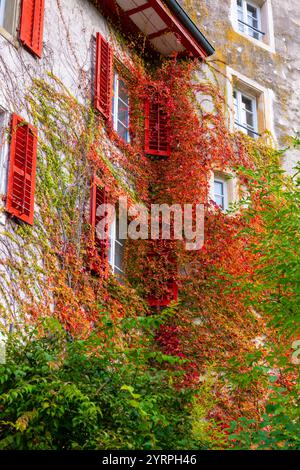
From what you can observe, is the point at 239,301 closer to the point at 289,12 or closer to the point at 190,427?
the point at 190,427

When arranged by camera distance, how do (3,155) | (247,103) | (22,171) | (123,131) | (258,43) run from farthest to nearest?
(258,43) < (247,103) < (123,131) < (22,171) < (3,155)

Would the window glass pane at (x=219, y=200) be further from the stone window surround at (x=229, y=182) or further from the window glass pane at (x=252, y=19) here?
the window glass pane at (x=252, y=19)

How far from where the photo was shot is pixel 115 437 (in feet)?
21.8

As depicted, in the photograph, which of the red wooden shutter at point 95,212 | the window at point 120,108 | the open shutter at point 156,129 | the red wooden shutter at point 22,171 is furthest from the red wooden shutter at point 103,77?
the red wooden shutter at point 22,171

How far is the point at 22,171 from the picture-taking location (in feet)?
32.3

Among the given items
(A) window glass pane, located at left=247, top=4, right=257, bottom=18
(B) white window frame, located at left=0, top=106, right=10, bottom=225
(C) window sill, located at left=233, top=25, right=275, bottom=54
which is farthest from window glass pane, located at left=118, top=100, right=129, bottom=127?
(A) window glass pane, located at left=247, top=4, right=257, bottom=18

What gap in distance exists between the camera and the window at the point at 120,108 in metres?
13.1

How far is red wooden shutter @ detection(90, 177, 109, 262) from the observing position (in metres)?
11.0

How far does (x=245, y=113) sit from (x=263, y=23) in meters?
2.67

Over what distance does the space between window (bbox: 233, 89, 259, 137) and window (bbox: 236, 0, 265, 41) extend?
1.68 meters

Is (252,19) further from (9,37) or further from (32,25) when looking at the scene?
(9,37)

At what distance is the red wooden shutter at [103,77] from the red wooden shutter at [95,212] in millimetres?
1443

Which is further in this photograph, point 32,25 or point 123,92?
point 123,92

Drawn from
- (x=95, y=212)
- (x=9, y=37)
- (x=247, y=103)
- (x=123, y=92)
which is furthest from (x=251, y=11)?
A: (x=9, y=37)
